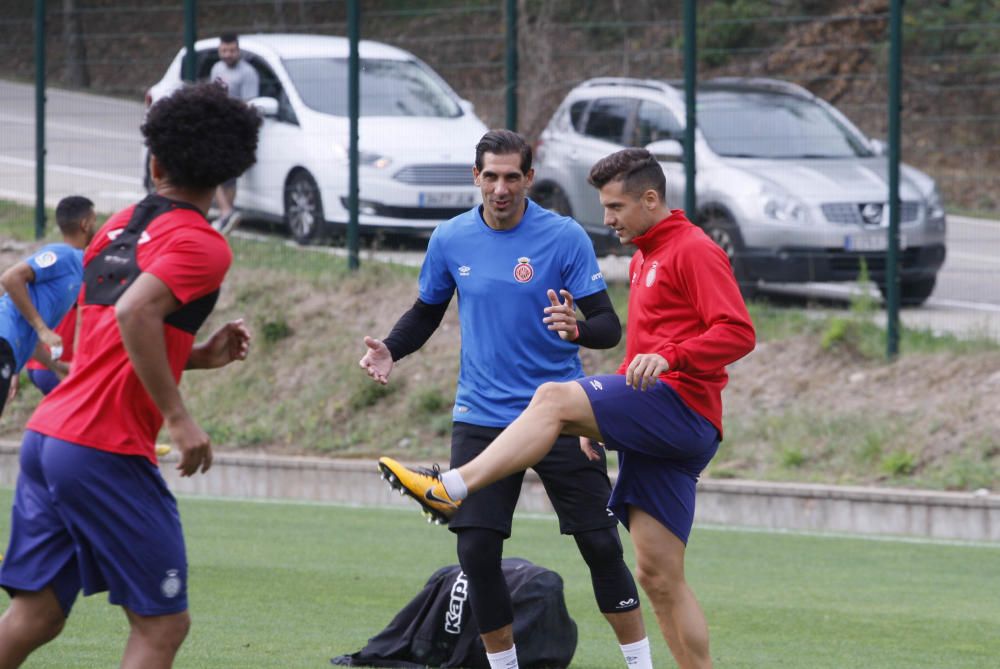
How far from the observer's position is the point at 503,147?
6.82m

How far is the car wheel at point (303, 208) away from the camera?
1617 centimetres

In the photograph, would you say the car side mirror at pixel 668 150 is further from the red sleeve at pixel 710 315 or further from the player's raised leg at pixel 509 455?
the player's raised leg at pixel 509 455

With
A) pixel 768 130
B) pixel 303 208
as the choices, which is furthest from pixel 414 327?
pixel 303 208

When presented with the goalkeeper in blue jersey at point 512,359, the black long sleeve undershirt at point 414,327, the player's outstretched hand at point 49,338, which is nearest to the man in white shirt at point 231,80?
the player's outstretched hand at point 49,338

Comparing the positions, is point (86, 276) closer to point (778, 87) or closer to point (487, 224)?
point (487, 224)

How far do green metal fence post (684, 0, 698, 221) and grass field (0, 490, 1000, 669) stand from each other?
11.7 ft

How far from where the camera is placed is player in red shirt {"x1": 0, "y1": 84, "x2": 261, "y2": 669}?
4.91 metres

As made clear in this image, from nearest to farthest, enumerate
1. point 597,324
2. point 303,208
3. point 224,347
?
point 224,347, point 597,324, point 303,208

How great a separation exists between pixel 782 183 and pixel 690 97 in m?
1.08

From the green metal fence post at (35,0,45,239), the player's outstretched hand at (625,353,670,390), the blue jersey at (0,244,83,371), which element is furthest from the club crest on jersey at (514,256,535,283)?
the green metal fence post at (35,0,45,239)

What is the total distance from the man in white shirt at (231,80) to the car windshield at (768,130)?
4603 millimetres

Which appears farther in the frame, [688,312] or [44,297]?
[44,297]

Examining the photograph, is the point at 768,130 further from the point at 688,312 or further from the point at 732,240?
the point at 688,312

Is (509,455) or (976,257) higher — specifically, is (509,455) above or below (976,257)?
above
